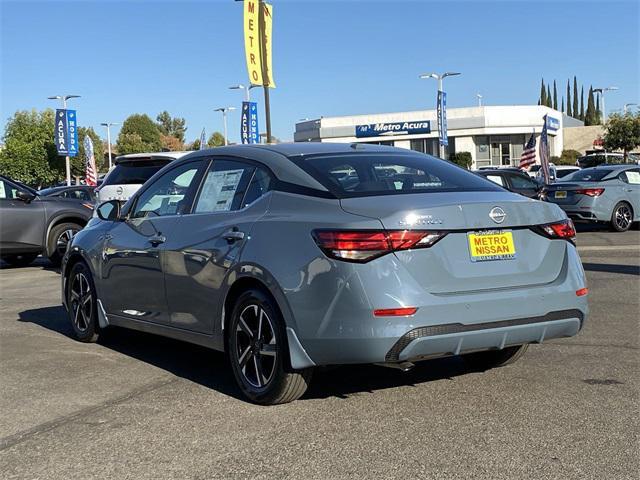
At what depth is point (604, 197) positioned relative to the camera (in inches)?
681

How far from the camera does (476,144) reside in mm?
61469

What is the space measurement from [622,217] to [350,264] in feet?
48.8

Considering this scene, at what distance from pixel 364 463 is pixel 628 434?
1433 mm

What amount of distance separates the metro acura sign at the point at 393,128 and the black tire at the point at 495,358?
57.4m

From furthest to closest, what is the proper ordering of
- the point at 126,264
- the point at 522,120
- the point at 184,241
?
1. the point at 522,120
2. the point at 126,264
3. the point at 184,241

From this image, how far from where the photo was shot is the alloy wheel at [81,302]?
6871mm

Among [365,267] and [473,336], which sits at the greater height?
[365,267]

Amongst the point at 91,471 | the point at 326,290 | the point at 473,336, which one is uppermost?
the point at 326,290

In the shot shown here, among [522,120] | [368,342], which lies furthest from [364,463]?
[522,120]

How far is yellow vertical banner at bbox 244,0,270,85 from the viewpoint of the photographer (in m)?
18.1

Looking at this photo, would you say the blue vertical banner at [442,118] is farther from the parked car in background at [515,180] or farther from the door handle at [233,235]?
the door handle at [233,235]

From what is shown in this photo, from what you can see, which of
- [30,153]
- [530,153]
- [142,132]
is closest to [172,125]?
[142,132]

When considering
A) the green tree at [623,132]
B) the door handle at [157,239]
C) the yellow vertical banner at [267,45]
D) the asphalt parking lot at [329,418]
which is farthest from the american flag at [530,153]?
the green tree at [623,132]

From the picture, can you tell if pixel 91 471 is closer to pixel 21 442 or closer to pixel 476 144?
pixel 21 442
